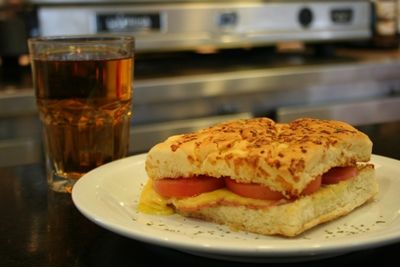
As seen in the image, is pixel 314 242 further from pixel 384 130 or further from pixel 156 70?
pixel 156 70

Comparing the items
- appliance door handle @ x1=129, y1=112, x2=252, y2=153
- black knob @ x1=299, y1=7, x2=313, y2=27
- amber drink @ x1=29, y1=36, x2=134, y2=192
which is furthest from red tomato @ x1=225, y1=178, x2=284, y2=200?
black knob @ x1=299, y1=7, x2=313, y2=27

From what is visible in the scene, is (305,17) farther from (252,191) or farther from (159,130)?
(252,191)

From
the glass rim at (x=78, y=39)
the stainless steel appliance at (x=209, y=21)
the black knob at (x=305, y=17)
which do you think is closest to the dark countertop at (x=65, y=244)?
the glass rim at (x=78, y=39)

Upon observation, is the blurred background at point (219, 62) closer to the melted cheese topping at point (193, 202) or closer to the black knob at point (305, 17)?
the black knob at point (305, 17)

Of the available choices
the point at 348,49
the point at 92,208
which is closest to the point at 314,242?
the point at 92,208

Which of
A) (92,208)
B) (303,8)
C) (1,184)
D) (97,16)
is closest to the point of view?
(92,208)
